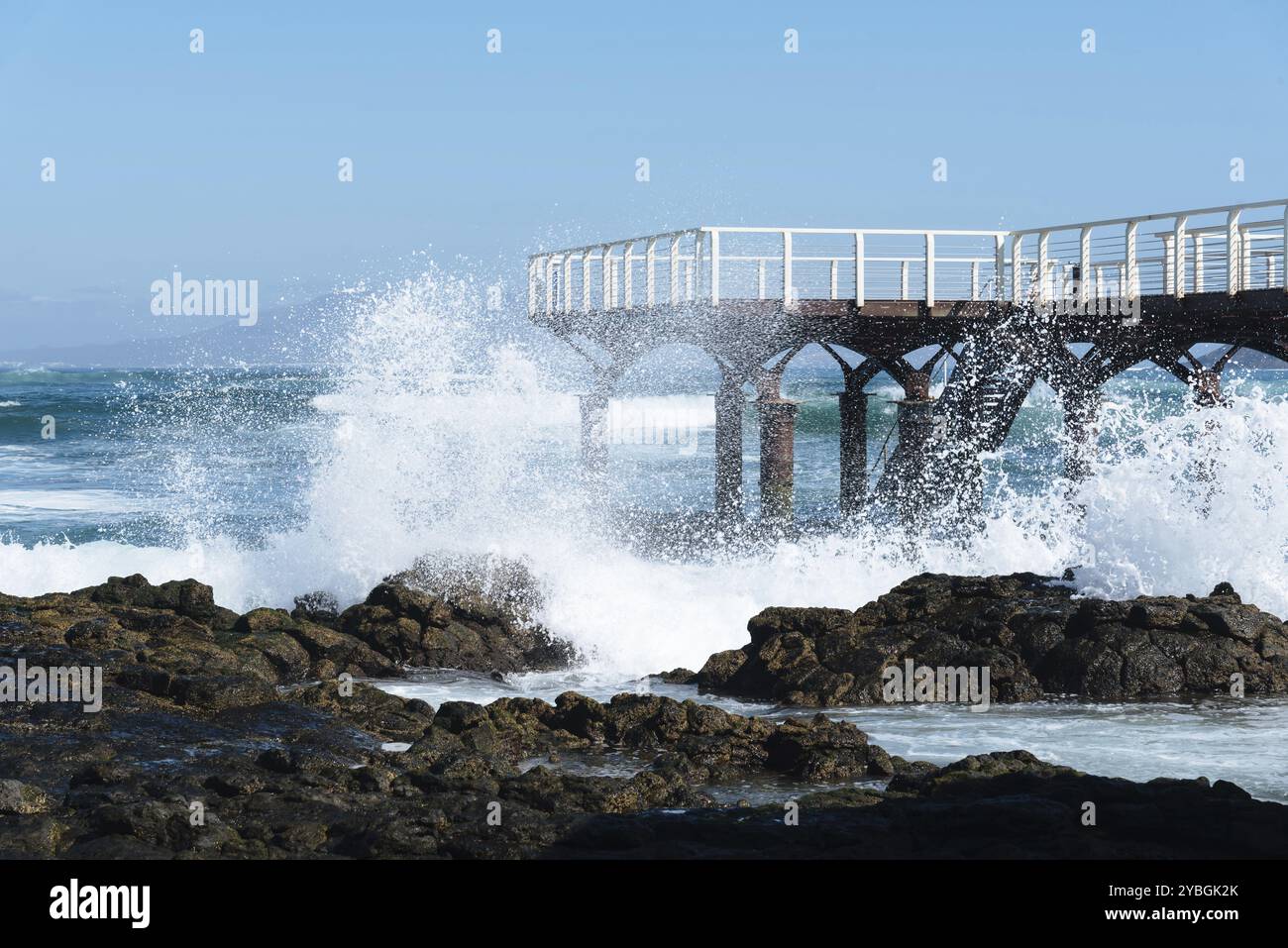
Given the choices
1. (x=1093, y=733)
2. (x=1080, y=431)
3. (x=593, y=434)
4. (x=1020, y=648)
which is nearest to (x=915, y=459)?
(x=1080, y=431)

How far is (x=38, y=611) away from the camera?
1434 centimetres

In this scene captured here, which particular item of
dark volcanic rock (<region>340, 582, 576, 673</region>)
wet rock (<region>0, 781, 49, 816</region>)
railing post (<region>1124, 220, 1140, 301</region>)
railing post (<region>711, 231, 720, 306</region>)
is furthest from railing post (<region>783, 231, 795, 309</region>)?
wet rock (<region>0, 781, 49, 816</region>)

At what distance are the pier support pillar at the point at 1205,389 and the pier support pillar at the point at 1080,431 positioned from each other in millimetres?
1711

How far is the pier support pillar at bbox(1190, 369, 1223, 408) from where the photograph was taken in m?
19.4

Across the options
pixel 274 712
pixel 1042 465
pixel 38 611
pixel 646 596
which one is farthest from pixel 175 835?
pixel 1042 465

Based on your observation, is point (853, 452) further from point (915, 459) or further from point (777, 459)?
point (915, 459)

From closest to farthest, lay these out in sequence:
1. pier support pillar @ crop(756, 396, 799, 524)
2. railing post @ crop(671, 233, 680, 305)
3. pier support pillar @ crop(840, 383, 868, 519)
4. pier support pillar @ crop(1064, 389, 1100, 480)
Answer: pier support pillar @ crop(1064, 389, 1100, 480), railing post @ crop(671, 233, 680, 305), pier support pillar @ crop(756, 396, 799, 524), pier support pillar @ crop(840, 383, 868, 519)

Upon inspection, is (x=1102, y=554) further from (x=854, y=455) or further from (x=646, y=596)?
(x=854, y=455)

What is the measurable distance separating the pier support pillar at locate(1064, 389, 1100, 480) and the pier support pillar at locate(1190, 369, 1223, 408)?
5.61 feet

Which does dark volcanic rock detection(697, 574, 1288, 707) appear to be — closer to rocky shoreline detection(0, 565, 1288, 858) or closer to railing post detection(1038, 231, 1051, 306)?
rocky shoreline detection(0, 565, 1288, 858)

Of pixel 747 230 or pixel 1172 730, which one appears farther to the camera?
pixel 747 230

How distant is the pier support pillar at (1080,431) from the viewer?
2122 centimetres

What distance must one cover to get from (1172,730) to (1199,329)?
9.11 metres
